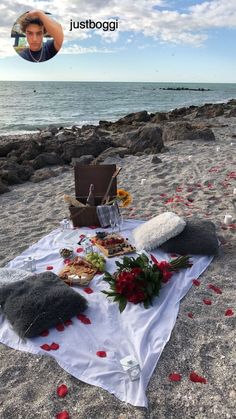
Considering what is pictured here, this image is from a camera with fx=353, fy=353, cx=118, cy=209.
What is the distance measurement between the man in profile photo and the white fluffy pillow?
414 centimetres

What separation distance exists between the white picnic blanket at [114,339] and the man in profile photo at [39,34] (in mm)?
4871

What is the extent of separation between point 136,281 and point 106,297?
349 millimetres

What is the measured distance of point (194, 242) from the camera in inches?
168

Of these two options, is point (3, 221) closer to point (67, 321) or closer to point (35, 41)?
point (67, 321)

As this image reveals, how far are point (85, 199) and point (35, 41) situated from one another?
3338 millimetres

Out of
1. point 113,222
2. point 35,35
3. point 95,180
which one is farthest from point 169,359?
point 35,35

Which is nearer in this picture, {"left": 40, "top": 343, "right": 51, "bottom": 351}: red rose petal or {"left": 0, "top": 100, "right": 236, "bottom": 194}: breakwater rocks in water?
{"left": 40, "top": 343, "right": 51, "bottom": 351}: red rose petal

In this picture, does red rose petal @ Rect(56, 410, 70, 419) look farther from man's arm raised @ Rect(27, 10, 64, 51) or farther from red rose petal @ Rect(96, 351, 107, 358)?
man's arm raised @ Rect(27, 10, 64, 51)

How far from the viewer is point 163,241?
4.32m

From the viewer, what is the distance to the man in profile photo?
6527 millimetres

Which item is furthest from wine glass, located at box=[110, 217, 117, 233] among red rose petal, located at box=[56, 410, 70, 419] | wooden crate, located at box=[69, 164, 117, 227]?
red rose petal, located at box=[56, 410, 70, 419]

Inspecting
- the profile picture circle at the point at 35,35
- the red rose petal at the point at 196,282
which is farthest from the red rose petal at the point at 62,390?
the profile picture circle at the point at 35,35

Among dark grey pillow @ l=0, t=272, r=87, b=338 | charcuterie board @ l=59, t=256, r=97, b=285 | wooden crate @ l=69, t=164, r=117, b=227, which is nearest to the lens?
dark grey pillow @ l=0, t=272, r=87, b=338

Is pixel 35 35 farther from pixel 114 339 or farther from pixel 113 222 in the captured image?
pixel 114 339
